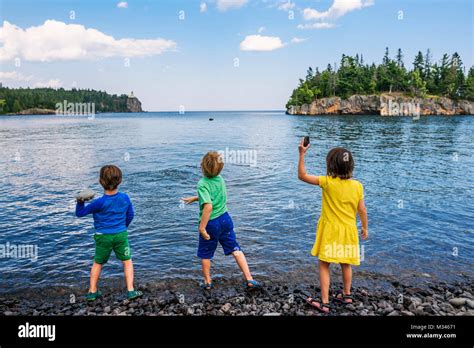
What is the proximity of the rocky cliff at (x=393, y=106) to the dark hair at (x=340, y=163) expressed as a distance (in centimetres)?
12923

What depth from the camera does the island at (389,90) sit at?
12756cm

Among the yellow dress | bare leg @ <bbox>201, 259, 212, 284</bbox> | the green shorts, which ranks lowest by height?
bare leg @ <bbox>201, 259, 212, 284</bbox>

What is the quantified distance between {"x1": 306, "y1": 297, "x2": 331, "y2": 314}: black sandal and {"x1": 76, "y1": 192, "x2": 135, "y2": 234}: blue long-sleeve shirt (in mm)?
3631

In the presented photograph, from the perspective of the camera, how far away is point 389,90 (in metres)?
144

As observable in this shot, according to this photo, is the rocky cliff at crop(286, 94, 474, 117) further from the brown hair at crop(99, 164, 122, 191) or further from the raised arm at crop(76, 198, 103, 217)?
the raised arm at crop(76, 198, 103, 217)

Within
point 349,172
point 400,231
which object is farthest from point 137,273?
point 400,231

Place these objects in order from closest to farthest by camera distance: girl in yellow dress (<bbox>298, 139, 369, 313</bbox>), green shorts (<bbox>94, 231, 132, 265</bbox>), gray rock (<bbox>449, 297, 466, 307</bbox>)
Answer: girl in yellow dress (<bbox>298, 139, 369, 313</bbox>), green shorts (<bbox>94, 231, 132, 265</bbox>), gray rock (<bbox>449, 297, 466, 307</bbox>)

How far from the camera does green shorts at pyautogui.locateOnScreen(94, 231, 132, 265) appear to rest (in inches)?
249

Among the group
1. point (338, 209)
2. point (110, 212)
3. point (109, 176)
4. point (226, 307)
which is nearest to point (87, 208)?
point (110, 212)

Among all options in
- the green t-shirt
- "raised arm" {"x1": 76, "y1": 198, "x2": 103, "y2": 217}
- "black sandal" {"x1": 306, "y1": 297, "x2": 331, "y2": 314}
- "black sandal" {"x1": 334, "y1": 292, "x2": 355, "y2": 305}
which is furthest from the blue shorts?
"black sandal" {"x1": 334, "y1": 292, "x2": 355, "y2": 305}

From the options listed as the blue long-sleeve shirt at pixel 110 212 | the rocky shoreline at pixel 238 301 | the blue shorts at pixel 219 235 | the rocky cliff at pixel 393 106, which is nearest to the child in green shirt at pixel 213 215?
the blue shorts at pixel 219 235

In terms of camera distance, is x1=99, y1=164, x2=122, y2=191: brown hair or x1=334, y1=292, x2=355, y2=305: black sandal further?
x1=334, y1=292, x2=355, y2=305: black sandal
